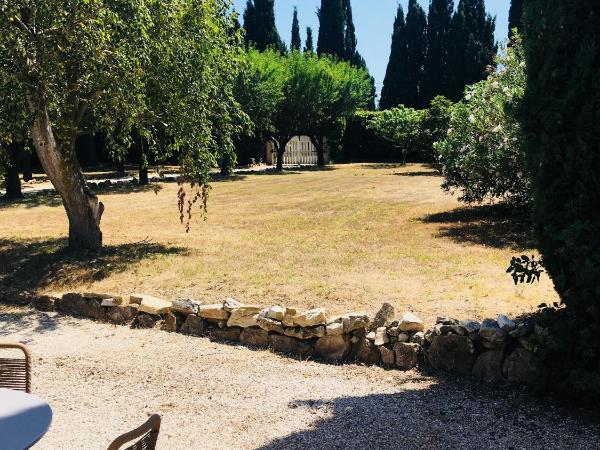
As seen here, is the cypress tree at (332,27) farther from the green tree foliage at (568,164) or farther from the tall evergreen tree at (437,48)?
the green tree foliage at (568,164)

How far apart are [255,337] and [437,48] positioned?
39226 millimetres

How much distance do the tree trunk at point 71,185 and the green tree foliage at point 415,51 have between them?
34.8m

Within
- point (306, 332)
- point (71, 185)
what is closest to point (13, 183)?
point (71, 185)

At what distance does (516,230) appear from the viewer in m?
11.2

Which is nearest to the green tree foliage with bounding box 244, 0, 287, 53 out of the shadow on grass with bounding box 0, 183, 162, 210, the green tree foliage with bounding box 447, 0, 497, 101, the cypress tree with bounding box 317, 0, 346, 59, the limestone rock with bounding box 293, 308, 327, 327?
the cypress tree with bounding box 317, 0, 346, 59

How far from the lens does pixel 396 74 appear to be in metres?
42.9

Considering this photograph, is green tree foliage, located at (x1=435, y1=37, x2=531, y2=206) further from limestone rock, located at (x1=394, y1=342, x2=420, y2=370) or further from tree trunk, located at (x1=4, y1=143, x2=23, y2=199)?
tree trunk, located at (x1=4, y1=143, x2=23, y2=199)

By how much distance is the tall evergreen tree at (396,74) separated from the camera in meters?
42.5

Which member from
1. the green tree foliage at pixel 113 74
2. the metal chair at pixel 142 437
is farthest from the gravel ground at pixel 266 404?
the green tree foliage at pixel 113 74

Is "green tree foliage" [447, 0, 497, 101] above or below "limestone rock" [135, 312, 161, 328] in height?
above

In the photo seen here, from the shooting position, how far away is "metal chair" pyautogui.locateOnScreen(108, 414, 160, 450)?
6.87ft

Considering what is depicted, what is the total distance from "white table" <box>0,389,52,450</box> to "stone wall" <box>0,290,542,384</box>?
3003mm

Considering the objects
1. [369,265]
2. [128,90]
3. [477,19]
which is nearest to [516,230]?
[369,265]

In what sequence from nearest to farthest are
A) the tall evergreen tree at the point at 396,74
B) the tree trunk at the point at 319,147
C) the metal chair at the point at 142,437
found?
the metal chair at the point at 142,437
the tree trunk at the point at 319,147
the tall evergreen tree at the point at 396,74
